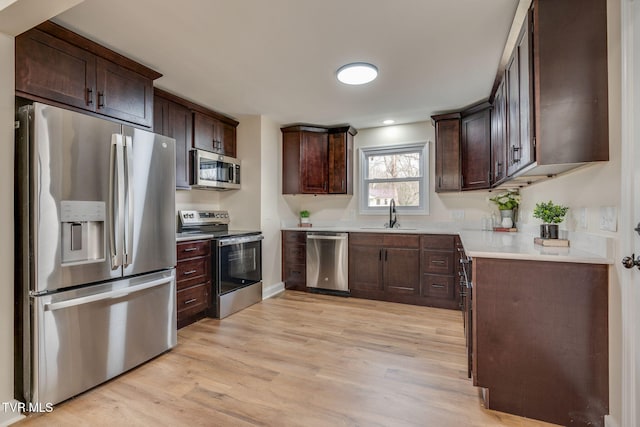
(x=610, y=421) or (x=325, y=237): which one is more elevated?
(x=325, y=237)

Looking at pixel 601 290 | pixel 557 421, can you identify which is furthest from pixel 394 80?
pixel 557 421

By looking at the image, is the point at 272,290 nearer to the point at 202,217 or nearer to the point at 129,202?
the point at 202,217

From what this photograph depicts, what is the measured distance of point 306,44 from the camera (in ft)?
7.41

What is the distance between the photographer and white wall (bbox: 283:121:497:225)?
4027 mm

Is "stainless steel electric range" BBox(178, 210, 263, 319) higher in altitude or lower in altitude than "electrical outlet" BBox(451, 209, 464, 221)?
lower

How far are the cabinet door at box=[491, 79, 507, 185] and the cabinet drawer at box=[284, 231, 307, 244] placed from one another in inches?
95.1

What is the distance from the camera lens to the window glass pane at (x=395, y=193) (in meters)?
4.36

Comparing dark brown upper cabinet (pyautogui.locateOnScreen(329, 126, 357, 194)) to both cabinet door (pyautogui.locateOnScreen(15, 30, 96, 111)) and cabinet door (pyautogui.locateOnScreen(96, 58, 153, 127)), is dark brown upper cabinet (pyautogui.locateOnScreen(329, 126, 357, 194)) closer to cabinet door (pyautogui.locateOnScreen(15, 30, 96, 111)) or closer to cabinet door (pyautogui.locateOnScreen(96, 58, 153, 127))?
cabinet door (pyautogui.locateOnScreen(96, 58, 153, 127))

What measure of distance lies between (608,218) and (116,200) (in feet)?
9.27

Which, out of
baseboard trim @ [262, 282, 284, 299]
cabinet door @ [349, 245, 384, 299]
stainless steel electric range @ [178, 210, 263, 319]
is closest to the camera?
stainless steel electric range @ [178, 210, 263, 319]

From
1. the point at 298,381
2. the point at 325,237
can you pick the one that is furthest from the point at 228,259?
the point at 298,381

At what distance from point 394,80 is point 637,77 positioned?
1.84 m

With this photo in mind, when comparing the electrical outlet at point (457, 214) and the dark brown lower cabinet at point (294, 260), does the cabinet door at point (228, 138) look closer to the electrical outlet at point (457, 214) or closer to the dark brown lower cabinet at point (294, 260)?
the dark brown lower cabinet at point (294, 260)

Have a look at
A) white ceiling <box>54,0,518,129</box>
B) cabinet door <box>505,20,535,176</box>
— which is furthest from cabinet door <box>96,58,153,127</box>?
cabinet door <box>505,20,535,176</box>
